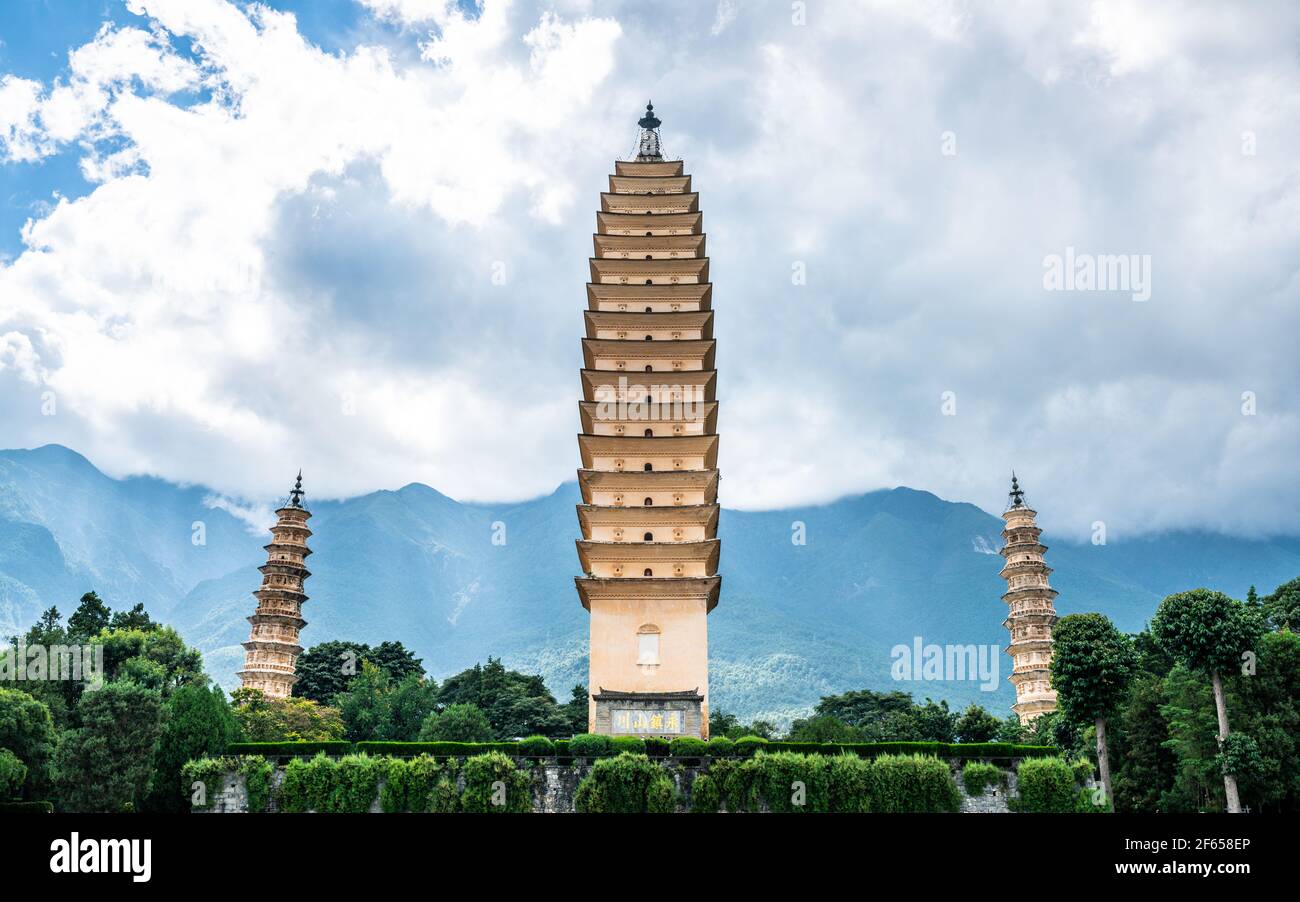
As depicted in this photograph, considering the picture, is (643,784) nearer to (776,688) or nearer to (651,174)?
(651,174)

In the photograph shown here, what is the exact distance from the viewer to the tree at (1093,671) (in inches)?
1237

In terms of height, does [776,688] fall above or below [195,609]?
below

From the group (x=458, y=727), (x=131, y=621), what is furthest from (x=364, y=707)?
(x=131, y=621)

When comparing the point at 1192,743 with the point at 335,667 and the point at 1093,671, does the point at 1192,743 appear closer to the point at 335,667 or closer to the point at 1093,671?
the point at 1093,671

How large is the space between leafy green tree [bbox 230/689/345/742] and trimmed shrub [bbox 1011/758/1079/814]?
27558 millimetres

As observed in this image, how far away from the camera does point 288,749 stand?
26.9m

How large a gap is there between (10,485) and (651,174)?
630 ft

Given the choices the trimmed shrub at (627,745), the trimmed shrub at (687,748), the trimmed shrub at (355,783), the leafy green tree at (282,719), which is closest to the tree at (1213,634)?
the trimmed shrub at (687,748)

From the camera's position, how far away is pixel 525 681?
60719mm

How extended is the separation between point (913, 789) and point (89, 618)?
43794 millimetres

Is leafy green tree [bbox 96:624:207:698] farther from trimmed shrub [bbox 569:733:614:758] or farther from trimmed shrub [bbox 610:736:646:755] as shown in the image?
trimmed shrub [bbox 610:736:646:755]

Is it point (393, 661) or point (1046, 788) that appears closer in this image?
point (1046, 788)

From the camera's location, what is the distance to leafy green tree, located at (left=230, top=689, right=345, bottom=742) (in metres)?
41.0
